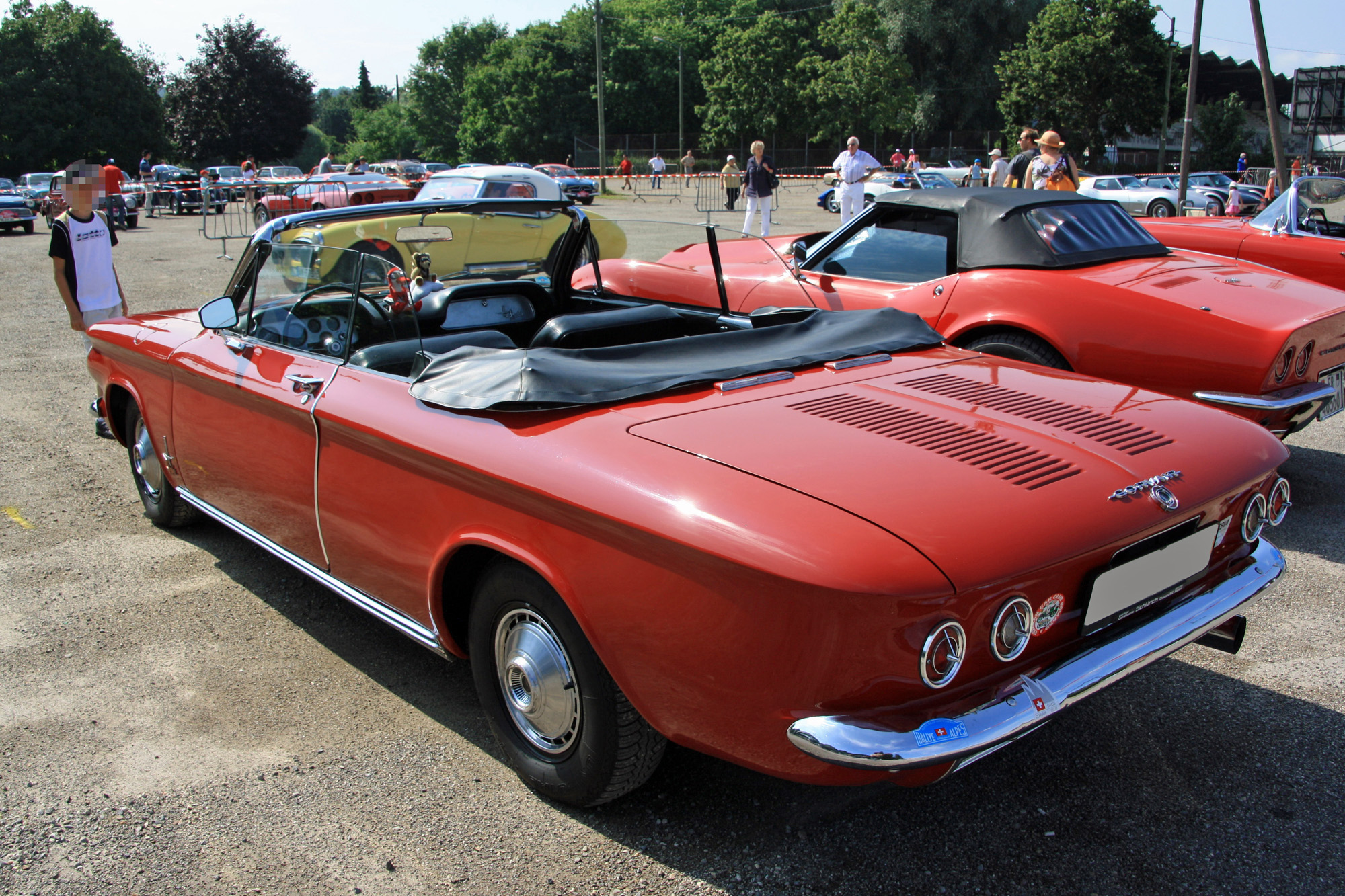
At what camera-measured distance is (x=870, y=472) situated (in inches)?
85.4

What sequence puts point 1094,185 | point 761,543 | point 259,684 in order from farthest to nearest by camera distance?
point 1094,185
point 259,684
point 761,543

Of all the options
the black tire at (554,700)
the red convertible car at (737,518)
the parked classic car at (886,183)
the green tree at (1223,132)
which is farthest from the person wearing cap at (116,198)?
the green tree at (1223,132)

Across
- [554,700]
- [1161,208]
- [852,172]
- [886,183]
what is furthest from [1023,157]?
[886,183]

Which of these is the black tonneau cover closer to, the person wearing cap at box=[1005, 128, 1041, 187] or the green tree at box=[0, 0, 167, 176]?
the person wearing cap at box=[1005, 128, 1041, 187]

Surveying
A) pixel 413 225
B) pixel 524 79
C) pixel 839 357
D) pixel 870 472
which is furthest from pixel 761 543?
pixel 524 79

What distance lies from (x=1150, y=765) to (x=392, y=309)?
106 inches

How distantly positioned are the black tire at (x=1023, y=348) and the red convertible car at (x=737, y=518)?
1.81 metres

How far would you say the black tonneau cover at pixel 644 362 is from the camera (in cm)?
257

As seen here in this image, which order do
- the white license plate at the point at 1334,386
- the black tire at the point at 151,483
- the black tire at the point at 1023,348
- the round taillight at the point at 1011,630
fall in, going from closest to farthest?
the round taillight at the point at 1011,630 → the black tire at the point at 151,483 → the white license plate at the point at 1334,386 → the black tire at the point at 1023,348

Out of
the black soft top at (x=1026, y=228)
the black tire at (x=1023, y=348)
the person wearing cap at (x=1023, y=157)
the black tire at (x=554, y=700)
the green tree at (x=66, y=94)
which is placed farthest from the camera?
the green tree at (x=66, y=94)

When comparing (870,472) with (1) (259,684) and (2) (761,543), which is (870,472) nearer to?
(2) (761,543)

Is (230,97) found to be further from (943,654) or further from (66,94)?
(943,654)

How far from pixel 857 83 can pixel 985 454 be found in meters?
54.0

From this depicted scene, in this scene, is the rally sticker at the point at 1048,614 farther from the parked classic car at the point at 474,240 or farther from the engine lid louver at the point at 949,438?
the parked classic car at the point at 474,240
